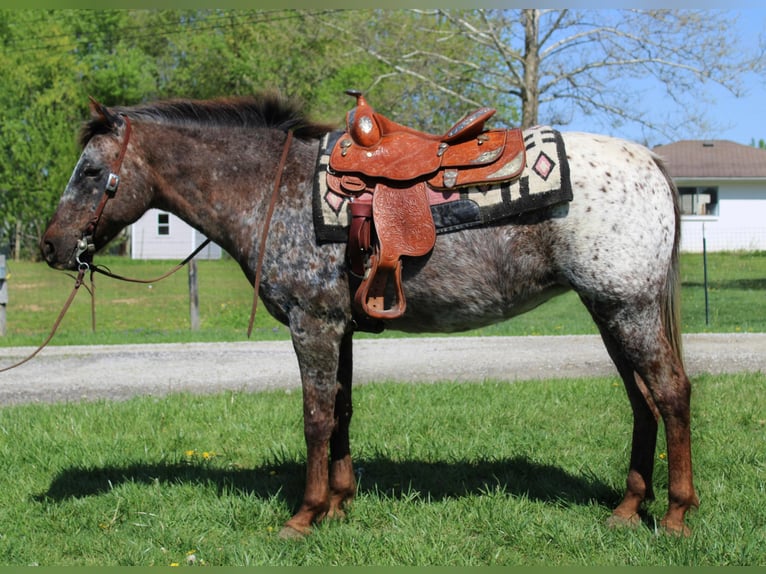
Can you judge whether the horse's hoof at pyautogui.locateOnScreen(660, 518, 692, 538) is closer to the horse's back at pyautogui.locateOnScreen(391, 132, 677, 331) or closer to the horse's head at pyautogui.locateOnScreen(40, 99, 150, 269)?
the horse's back at pyautogui.locateOnScreen(391, 132, 677, 331)

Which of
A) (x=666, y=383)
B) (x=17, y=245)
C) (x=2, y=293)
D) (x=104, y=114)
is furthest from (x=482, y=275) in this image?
(x=17, y=245)

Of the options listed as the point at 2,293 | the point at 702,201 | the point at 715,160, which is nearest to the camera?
the point at 2,293

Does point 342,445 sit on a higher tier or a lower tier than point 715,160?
lower

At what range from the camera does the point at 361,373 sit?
30.1 ft

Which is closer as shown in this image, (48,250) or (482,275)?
(482,275)

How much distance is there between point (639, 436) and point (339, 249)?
81.6 inches

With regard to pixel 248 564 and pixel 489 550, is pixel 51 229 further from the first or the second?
pixel 489 550

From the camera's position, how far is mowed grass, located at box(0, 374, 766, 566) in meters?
4.15

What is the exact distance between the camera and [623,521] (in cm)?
443

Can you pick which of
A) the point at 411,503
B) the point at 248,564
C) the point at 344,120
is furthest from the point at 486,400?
the point at 248,564

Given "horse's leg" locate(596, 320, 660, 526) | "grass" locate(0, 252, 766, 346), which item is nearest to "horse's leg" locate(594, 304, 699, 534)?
"horse's leg" locate(596, 320, 660, 526)

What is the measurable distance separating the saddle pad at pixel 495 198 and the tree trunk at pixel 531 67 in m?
16.3

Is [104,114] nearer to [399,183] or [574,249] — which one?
[399,183]

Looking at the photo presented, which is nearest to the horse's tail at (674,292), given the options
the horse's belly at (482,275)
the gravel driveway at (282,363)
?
the horse's belly at (482,275)
